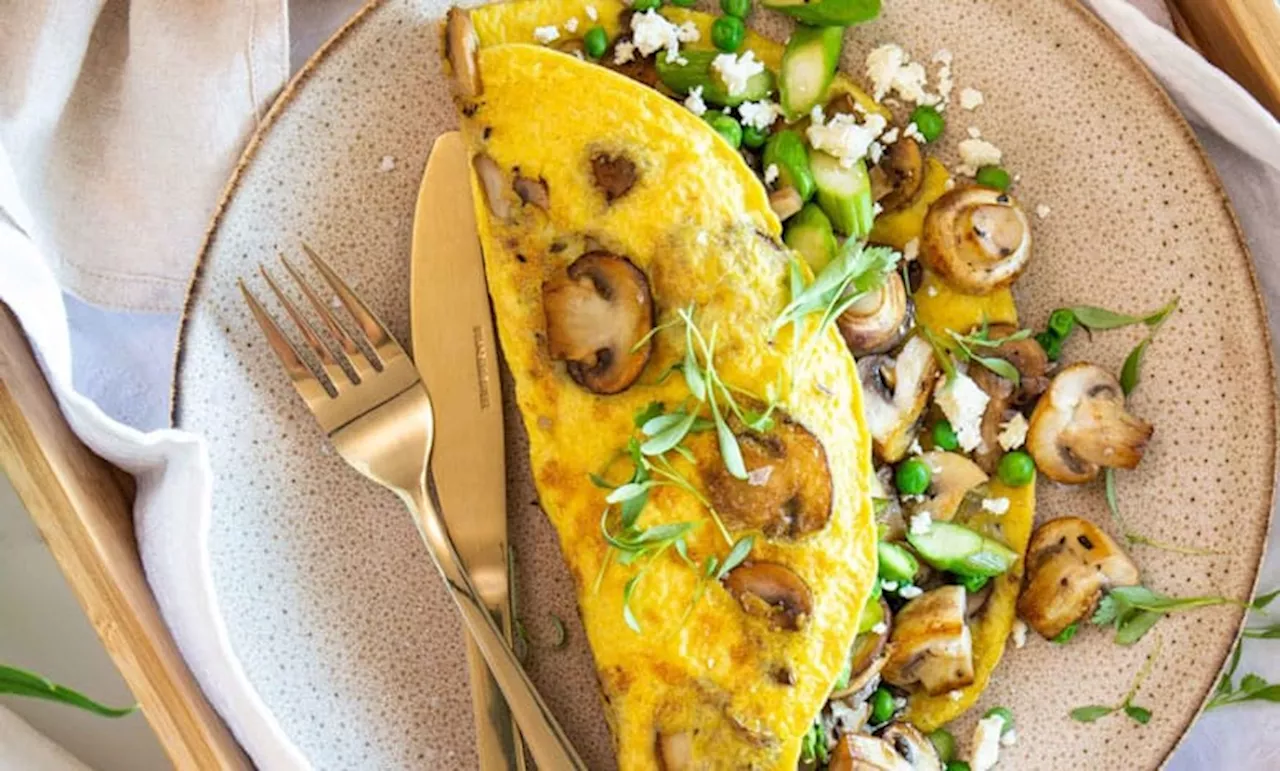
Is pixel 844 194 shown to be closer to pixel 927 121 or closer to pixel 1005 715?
pixel 927 121

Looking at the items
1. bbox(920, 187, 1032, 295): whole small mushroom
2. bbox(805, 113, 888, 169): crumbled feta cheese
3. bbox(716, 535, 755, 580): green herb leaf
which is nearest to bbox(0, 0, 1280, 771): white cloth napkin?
bbox(920, 187, 1032, 295): whole small mushroom

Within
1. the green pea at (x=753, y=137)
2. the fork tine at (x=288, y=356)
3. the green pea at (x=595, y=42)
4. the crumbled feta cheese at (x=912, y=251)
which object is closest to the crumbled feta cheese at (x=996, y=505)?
the crumbled feta cheese at (x=912, y=251)

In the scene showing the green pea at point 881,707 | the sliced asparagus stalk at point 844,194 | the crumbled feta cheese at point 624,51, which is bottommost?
the green pea at point 881,707

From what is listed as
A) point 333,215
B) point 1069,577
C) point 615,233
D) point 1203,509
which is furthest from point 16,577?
point 1203,509

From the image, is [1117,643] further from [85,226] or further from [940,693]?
[85,226]

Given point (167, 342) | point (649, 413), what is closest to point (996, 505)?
point (649, 413)

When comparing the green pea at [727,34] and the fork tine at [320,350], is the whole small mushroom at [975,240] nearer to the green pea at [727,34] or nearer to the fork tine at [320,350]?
the green pea at [727,34]
